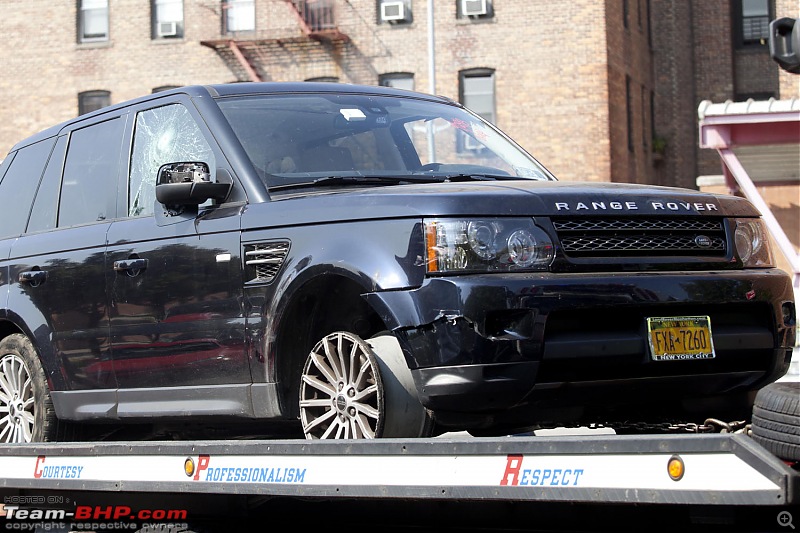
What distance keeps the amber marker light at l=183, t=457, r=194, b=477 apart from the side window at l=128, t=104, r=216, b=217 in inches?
53.9

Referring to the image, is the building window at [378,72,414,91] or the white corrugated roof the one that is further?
the building window at [378,72,414,91]

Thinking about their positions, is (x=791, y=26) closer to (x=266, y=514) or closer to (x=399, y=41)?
(x=266, y=514)

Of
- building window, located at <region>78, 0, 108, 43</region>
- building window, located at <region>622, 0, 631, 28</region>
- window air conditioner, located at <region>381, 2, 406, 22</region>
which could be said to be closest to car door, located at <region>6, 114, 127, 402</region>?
window air conditioner, located at <region>381, 2, 406, 22</region>

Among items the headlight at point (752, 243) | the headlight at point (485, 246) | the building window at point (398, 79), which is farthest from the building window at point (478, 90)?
the headlight at point (485, 246)

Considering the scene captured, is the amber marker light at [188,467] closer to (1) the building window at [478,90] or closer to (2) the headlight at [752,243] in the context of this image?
(2) the headlight at [752,243]

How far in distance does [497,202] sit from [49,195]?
3.21 meters

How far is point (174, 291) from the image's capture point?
568cm

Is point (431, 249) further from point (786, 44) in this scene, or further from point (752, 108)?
point (752, 108)

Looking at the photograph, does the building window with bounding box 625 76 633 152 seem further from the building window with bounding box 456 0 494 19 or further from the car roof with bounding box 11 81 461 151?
the car roof with bounding box 11 81 461 151

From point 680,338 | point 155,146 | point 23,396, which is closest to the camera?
point 680,338

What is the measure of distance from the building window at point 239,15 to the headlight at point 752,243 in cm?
2882

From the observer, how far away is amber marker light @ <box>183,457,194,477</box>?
5.19 m

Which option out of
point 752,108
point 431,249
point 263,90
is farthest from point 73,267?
point 752,108

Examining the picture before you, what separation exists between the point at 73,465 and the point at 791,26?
448 cm
